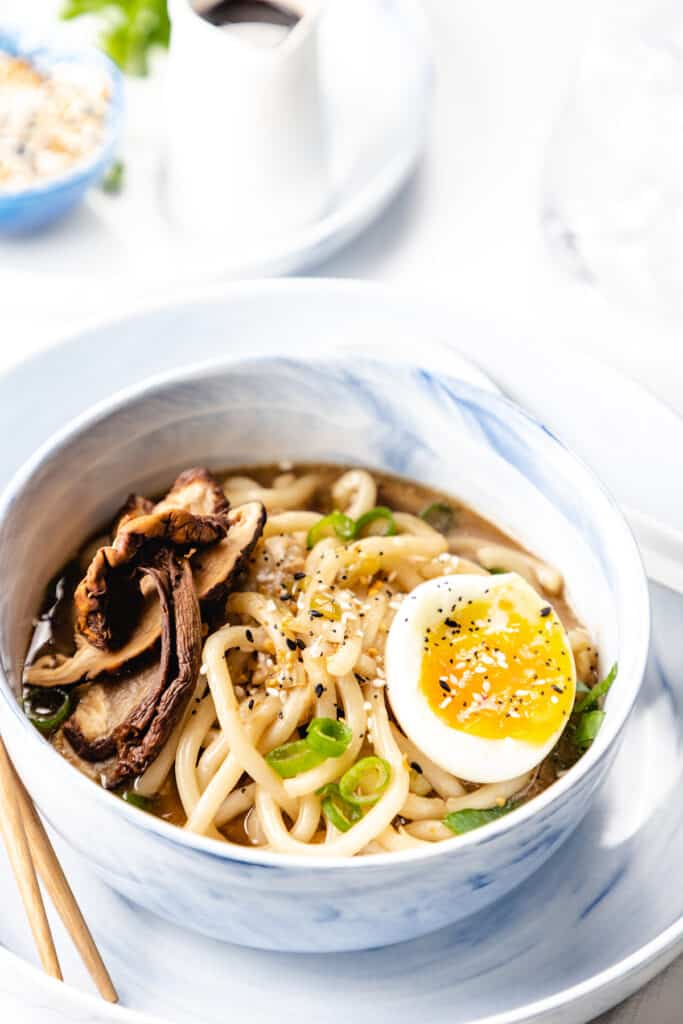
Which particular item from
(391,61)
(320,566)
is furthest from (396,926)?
(391,61)

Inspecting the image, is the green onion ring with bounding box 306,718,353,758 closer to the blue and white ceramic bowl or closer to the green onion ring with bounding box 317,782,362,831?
the green onion ring with bounding box 317,782,362,831

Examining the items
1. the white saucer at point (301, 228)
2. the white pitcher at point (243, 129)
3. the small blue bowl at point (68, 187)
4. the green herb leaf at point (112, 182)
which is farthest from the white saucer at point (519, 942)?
the green herb leaf at point (112, 182)

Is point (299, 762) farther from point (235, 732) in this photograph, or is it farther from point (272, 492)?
point (272, 492)

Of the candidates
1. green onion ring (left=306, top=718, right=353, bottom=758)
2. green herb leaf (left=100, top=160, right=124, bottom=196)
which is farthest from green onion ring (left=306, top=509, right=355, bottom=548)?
green herb leaf (left=100, top=160, right=124, bottom=196)

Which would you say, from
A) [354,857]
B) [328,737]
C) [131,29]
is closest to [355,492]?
[328,737]

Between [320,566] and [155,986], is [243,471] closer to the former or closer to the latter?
[320,566]

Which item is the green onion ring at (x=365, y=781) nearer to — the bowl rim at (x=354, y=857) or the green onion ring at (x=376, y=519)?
the bowl rim at (x=354, y=857)

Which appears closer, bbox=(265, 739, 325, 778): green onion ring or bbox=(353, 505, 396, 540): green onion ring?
bbox=(265, 739, 325, 778): green onion ring
